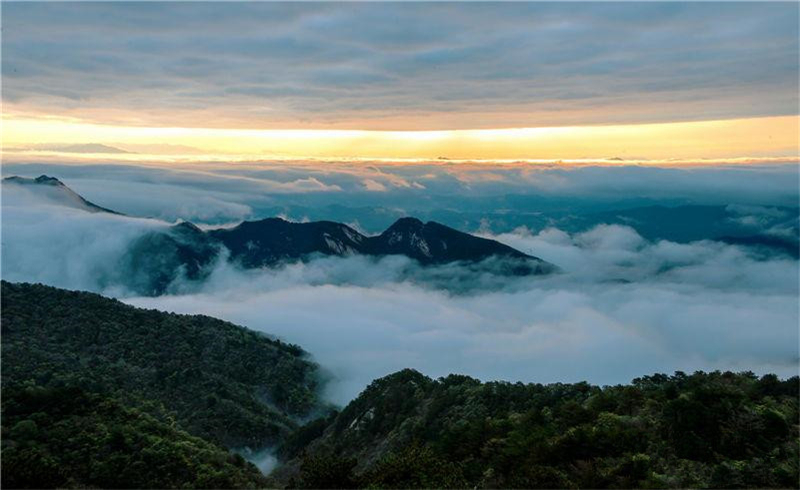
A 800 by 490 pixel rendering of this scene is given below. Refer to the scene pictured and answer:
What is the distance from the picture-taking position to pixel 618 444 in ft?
102

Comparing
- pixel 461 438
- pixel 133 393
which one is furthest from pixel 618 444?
pixel 133 393

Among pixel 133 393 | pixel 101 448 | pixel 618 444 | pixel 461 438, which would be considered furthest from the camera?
pixel 133 393

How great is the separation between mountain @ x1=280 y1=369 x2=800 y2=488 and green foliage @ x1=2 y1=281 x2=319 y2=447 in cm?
3133

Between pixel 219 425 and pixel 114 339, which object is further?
pixel 114 339

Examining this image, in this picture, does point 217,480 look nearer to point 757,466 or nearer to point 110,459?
point 110,459

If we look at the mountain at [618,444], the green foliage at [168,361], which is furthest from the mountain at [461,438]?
the green foliage at [168,361]

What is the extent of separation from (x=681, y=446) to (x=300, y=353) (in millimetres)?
100733

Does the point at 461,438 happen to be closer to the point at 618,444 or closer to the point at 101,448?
the point at 618,444

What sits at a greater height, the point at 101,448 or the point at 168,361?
the point at 101,448

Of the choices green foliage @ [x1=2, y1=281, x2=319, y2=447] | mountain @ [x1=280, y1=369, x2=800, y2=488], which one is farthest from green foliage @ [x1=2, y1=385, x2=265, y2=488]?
green foliage @ [x1=2, y1=281, x2=319, y2=447]

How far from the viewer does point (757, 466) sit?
2686 cm

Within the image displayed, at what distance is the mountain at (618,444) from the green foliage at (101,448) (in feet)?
15.8

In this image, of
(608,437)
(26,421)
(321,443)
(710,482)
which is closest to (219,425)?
(321,443)

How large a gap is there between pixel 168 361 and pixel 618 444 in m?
75.6
